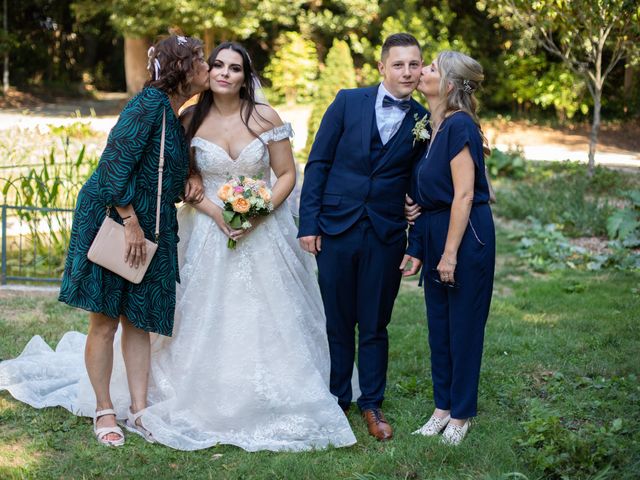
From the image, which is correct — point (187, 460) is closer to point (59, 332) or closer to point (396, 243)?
point (396, 243)

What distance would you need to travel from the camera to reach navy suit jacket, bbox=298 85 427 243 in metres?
4.18

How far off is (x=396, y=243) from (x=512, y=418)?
1.18 meters

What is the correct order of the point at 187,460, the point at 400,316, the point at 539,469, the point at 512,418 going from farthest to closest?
the point at 400,316, the point at 512,418, the point at 187,460, the point at 539,469

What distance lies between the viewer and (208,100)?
4414 mm

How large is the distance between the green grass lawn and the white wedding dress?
0.47ft

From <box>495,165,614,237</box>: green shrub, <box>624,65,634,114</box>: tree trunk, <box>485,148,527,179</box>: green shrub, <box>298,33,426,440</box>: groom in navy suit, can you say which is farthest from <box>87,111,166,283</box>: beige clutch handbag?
<box>624,65,634,114</box>: tree trunk

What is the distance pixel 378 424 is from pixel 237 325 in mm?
896

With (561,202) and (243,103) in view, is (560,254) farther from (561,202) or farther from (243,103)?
(243,103)

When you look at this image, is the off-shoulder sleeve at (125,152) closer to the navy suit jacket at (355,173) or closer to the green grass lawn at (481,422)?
the navy suit jacket at (355,173)

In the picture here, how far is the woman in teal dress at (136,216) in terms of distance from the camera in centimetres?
394

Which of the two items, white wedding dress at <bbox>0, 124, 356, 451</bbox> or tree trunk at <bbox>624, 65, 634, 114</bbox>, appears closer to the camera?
white wedding dress at <bbox>0, 124, 356, 451</bbox>

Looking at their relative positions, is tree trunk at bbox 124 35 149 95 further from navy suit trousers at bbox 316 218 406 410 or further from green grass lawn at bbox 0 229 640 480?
navy suit trousers at bbox 316 218 406 410

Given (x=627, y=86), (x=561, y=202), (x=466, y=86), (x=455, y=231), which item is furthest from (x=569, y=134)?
(x=455, y=231)

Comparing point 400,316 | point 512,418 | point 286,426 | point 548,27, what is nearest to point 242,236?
point 286,426
